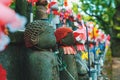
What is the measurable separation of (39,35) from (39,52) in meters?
0.10

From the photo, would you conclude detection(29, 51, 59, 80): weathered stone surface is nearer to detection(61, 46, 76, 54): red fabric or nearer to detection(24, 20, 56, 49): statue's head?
detection(24, 20, 56, 49): statue's head

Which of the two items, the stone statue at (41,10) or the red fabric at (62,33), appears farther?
the stone statue at (41,10)

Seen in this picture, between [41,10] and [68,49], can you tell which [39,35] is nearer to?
[68,49]

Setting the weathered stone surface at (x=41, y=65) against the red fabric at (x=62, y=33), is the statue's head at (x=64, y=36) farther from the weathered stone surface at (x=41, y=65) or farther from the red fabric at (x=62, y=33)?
the weathered stone surface at (x=41, y=65)

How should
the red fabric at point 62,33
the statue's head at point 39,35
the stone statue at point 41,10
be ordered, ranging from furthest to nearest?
the stone statue at point 41,10 < the red fabric at point 62,33 < the statue's head at point 39,35

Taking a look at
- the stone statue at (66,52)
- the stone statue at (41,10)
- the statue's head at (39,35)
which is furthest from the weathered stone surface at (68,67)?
the statue's head at (39,35)

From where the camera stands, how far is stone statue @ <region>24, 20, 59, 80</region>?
84.8 inches

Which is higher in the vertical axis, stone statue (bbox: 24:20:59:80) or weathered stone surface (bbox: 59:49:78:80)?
stone statue (bbox: 24:20:59:80)

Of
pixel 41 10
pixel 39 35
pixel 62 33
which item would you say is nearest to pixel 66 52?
pixel 62 33

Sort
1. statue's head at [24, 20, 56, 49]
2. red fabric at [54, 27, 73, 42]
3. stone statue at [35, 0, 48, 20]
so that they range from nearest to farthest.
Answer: statue's head at [24, 20, 56, 49] → red fabric at [54, 27, 73, 42] → stone statue at [35, 0, 48, 20]

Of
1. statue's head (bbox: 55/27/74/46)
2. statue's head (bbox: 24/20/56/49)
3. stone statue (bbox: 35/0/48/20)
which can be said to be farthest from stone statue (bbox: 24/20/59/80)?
stone statue (bbox: 35/0/48/20)

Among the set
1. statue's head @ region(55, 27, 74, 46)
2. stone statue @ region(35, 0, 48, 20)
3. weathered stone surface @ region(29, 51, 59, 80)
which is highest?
stone statue @ region(35, 0, 48, 20)

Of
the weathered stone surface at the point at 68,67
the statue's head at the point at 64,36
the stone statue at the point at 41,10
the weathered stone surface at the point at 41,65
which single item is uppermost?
the stone statue at the point at 41,10

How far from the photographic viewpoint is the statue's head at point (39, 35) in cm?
214
